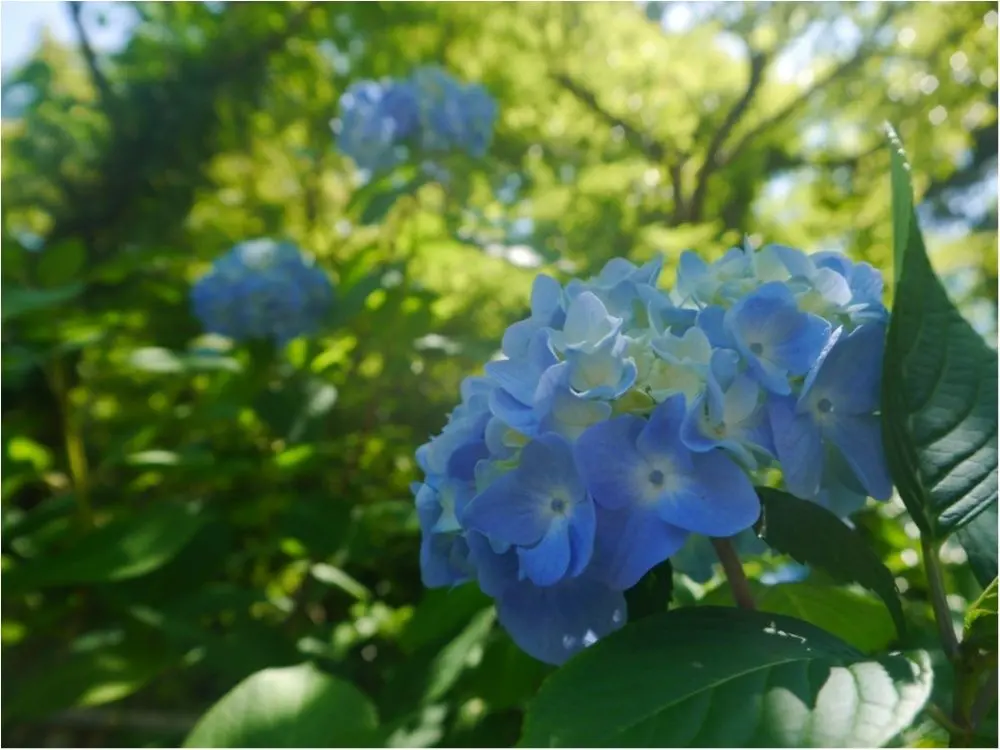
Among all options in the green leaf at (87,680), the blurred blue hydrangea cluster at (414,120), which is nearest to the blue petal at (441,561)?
the green leaf at (87,680)

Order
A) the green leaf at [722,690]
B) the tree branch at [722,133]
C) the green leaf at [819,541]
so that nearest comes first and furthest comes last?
the green leaf at [722,690], the green leaf at [819,541], the tree branch at [722,133]

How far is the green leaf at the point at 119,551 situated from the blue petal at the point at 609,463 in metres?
0.84

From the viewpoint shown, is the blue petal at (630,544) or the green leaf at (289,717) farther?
the green leaf at (289,717)

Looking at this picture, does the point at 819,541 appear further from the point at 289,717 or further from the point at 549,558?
the point at 289,717

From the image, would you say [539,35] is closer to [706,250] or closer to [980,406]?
[706,250]

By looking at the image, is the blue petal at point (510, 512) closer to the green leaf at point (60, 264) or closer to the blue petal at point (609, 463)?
the blue petal at point (609, 463)

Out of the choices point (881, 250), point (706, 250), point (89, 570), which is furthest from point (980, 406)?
point (881, 250)

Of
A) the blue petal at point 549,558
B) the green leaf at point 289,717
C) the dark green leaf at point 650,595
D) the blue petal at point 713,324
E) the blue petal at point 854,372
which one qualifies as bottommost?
the green leaf at point 289,717

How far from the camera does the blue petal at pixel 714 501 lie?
50 cm

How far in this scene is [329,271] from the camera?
2.12 metres

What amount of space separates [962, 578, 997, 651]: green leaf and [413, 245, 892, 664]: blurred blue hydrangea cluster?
0.09 m

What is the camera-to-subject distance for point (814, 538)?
21.8 inches

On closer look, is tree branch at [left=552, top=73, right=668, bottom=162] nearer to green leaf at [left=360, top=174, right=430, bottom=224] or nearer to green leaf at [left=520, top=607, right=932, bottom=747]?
green leaf at [left=360, top=174, right=430, bottom=224]

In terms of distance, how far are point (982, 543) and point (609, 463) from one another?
31cm
